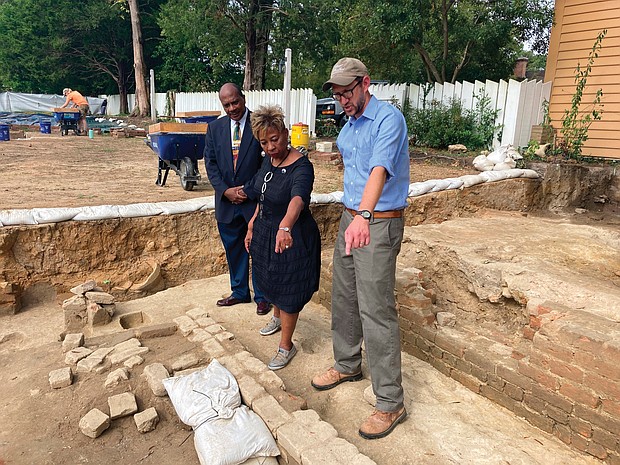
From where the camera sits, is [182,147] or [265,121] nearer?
[265,121]

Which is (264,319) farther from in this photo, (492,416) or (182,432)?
(492,416)

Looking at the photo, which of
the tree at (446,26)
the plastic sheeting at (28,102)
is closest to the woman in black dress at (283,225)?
the tree at (446,26)

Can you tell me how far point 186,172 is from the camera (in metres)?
6.81

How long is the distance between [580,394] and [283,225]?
6.64ft

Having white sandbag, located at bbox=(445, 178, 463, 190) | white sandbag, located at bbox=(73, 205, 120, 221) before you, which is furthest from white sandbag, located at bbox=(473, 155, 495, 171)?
white sandbag, located at bbox=(73, 205, 120, 221)

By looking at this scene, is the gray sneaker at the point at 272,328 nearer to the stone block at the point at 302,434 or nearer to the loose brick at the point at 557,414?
the stone block at the point at 302,434

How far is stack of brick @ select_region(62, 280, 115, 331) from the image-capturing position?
375 centimetres

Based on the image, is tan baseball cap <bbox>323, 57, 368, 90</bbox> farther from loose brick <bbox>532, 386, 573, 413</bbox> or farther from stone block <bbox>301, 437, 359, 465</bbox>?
loose brick <bbox>532, 386, 573, 413</bbox>

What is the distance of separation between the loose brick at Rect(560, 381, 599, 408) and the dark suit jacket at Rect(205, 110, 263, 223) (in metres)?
2.52

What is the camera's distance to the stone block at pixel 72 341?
339 cm

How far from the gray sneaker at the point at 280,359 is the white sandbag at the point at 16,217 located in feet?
9.91

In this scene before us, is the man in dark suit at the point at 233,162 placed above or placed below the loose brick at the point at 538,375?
above

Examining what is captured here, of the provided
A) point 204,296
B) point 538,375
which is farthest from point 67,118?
point 538,375

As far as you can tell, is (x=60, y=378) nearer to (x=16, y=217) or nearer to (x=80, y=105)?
(x=16, y=217)
